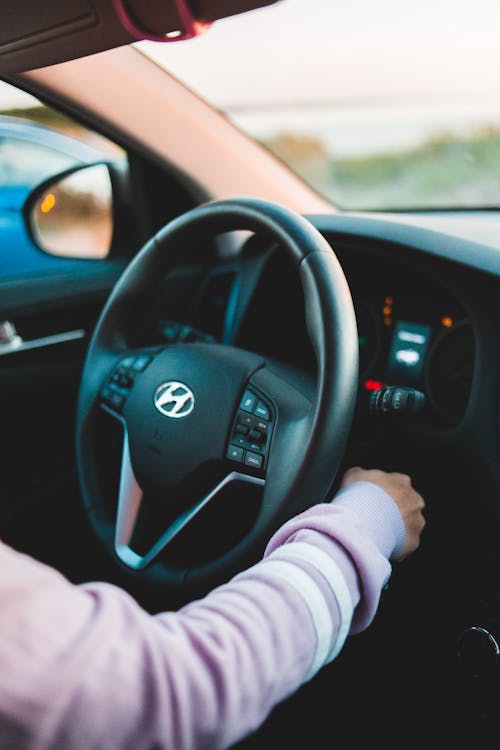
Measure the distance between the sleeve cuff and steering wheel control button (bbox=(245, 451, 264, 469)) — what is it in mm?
135

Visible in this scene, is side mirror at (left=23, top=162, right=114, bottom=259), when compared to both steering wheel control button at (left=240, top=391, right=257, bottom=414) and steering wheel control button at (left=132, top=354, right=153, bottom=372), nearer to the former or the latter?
steering wheel control button at (left=132, top=354, right=153, bottom=372)

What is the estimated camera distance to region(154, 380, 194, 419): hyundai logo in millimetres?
1187

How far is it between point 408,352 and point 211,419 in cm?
46

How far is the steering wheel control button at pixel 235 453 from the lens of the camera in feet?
3.64

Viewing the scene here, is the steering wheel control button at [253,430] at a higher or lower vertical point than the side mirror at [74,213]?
lower

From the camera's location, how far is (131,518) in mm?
1234

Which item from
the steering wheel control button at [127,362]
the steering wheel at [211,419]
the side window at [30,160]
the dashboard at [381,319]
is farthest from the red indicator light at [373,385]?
the side window at [30,160]

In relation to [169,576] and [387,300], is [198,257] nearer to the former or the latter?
[387,300]

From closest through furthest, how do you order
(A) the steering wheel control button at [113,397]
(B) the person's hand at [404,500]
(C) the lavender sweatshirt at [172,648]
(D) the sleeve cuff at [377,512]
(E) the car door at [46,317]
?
1. (C) the lavender sweatshirt at [172,648]
2. (D) the sleeve cuff at [377,512]
3. (B) the person's hand at [404,500]
4. (A) the steering wheel control button at [113,397]
5. (E) the car door at [46,317]

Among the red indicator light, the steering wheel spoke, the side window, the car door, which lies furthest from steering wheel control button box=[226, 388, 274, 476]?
the side window

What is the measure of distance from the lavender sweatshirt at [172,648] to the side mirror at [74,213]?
4.44 feet

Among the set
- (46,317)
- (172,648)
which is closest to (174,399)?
(172,648)

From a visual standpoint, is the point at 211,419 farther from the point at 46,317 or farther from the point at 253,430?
the point at 46,317

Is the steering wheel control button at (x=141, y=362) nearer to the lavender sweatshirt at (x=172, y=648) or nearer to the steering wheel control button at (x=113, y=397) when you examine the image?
the steering wheel control button at (x=113, y=397)
